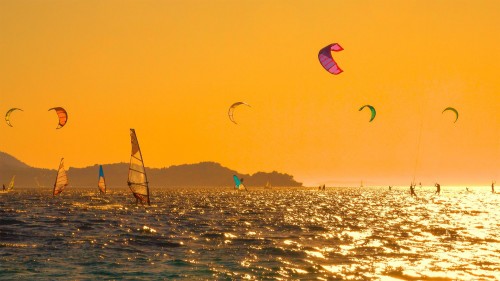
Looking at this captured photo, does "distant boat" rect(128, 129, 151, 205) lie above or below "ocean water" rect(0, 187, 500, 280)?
above

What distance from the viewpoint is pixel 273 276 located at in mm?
A: 20219

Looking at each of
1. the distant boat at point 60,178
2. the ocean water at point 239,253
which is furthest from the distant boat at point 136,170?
the distant boat at point 60,178

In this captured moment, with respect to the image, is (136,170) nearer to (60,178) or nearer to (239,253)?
(239,253)

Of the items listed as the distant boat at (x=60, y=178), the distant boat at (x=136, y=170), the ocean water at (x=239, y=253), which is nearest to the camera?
the ocean water at (x=239, y=253)

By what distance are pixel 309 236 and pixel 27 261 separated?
53.6 ft

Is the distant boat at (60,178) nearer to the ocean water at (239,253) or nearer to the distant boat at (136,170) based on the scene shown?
the distant boat at (136,170)

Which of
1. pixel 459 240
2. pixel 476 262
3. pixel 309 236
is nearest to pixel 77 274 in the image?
pixel 476 262

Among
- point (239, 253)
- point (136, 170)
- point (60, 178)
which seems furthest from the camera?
point (60, 178)

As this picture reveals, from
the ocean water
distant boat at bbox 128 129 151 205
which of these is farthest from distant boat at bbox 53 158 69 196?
the ocean water

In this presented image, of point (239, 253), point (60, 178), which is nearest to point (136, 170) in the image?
point (239, 253)

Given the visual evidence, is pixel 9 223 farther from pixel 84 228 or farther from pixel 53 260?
pixel 53 260

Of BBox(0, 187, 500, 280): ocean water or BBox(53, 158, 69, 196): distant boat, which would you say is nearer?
BBox(0, 187, 500, 280): ocean water

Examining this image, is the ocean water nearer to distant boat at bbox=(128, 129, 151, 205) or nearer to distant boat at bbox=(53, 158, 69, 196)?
distant boat at bbox=(128, 129, 151, 205)

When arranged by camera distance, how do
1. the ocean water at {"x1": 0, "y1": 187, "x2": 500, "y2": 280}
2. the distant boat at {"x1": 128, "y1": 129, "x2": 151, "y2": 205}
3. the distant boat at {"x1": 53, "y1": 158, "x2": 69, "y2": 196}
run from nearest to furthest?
the ocean water at {"x1": 0, "y1": 187, "x2": 500, "y2": 280}
the distant boat at {"x1": 128, "y1": 129, "x2": 151, "y2": 205}
the distant boat at {"x1": 53, "y1": 158, "x2": 69, "y2": 196}
